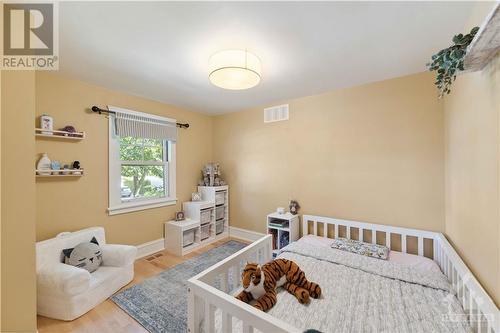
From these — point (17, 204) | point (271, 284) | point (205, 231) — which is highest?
point (17, 204)

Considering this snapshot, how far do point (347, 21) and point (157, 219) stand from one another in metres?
3.37

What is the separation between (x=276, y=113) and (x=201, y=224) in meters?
2.26

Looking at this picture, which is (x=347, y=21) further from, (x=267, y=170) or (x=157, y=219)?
(x=157, y=219)

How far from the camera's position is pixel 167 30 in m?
1.52

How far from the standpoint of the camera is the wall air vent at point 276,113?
3.19m

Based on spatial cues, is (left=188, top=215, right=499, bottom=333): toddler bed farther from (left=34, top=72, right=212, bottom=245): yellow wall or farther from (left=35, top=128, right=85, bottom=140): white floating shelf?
(left=35, top=128, right=85, bottom=140): white floating shelf

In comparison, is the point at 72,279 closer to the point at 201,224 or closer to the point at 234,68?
the point at 201,224

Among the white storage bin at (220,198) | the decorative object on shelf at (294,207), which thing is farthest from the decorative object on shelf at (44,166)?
the decorative object on shelf at (294,207)

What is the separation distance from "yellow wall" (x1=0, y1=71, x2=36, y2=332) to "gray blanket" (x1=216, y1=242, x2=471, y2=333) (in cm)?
116

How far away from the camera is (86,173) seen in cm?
251

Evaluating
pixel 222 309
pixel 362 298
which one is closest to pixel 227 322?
pixel 222 309

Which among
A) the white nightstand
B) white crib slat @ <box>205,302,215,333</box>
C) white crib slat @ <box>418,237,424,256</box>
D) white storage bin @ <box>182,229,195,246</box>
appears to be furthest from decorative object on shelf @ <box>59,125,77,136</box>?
white crib slat @ <box>418,237,424,256</box>

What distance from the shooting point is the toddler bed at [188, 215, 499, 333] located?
108cm

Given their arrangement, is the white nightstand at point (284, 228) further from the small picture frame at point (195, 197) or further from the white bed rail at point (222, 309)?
the small picture frame at point (195, 197)
